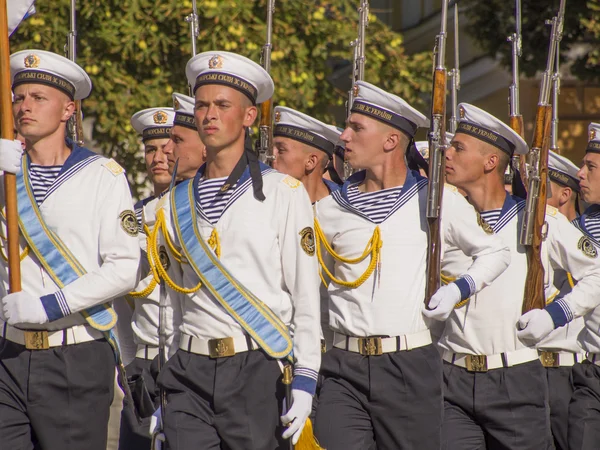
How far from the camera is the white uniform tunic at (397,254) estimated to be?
6.96 meters

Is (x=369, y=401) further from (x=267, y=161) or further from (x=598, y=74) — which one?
(x=598, y=74)

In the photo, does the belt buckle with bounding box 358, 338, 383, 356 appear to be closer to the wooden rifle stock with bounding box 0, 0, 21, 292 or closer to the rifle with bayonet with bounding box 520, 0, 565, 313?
the rifle with bayonet with bounding box 520, 0, 565, 313

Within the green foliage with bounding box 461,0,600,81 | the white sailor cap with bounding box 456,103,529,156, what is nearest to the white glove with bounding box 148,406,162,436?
the white sailor cap with bounding box 456,103,529,156

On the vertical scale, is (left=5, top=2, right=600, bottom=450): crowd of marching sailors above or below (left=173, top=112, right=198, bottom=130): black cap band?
below

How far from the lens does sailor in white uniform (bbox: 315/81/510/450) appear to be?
271 inches

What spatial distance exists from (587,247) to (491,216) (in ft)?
2.31

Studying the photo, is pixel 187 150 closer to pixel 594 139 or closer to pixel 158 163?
pixel 158 163

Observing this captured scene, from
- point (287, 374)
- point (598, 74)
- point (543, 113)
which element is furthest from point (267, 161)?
point (598, 74)

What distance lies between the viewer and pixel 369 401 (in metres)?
6.91

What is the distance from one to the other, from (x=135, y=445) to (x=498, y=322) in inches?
83.9

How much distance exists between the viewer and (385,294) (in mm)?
6965

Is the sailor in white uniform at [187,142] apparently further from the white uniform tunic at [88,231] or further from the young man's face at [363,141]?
the white uniform tunic at [88,231]

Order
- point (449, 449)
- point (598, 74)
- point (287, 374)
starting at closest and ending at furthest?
point (287, 374) → point (449, 449) → point (598, 74)

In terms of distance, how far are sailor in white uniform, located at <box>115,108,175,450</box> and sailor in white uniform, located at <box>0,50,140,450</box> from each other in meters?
0.30
